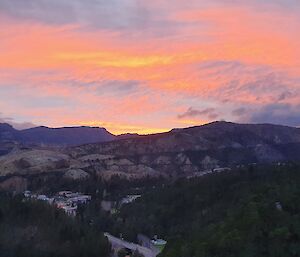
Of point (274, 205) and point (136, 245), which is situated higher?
point (274, 205)

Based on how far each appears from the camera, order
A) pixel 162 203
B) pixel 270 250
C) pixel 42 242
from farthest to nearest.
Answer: pixel 162 203 < pixel 42 242 < pixel 270 250

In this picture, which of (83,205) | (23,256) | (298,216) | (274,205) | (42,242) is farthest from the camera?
(83,205)

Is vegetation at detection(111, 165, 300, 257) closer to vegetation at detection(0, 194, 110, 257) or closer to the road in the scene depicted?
the road

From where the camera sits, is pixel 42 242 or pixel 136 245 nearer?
pixel 42 242

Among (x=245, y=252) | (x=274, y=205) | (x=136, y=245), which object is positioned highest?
(x=274, y=205)

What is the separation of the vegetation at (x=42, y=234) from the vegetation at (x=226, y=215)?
634 inches

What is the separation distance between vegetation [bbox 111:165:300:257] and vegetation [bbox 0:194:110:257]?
1611 cm

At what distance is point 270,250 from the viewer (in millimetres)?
63094

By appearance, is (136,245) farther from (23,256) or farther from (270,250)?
(270,250)

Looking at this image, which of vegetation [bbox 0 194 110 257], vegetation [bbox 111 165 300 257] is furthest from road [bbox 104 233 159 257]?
vegetation [bbox 0 194 110 257]

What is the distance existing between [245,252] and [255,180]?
294 feet

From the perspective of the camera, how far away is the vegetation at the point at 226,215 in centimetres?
6638

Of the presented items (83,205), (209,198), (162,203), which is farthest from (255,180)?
(83,205)

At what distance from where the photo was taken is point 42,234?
130125mm
